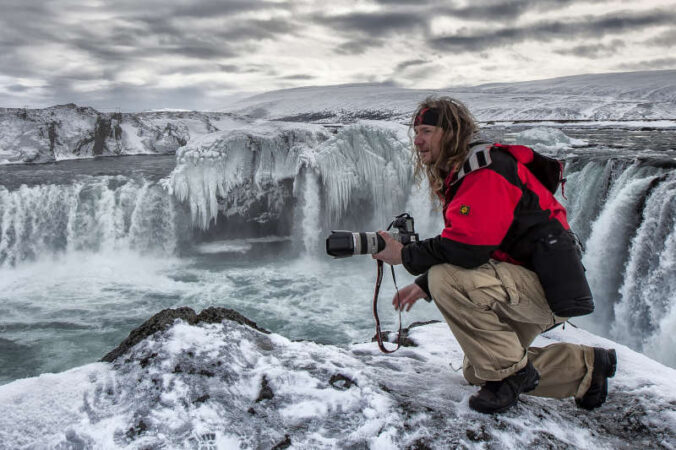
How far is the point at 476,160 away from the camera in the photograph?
2064 mm

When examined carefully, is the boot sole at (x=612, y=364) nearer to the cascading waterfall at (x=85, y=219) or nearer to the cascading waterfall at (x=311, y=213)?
the cascading waterfall at (x=311, y=213)

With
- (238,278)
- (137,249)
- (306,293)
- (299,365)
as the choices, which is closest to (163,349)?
(299,365)

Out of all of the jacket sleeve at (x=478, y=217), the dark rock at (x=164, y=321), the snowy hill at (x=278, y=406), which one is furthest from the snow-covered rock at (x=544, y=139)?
the jacket sleeve at (x=478, y=217)

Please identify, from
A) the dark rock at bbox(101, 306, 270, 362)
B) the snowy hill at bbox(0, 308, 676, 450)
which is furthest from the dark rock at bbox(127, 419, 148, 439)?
the dark rock at bbox(101, 306, 270, 362)

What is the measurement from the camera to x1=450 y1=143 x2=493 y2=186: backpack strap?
2.04 metres

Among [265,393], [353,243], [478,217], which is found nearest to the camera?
[478,217]

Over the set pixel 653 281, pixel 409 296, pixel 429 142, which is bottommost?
pixel 653 281

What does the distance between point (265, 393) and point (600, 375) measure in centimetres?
187

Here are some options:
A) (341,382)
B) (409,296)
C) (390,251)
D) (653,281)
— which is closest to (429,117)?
(390,251)

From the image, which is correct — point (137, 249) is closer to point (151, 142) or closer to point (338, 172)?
point (338, 172)

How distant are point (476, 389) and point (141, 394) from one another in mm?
1909

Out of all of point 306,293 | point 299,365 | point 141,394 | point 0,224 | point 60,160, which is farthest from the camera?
point 60,160

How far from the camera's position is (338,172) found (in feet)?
37.3

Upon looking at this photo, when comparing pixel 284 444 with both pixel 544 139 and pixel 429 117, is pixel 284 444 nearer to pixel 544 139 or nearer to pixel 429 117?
pixel 429 117
